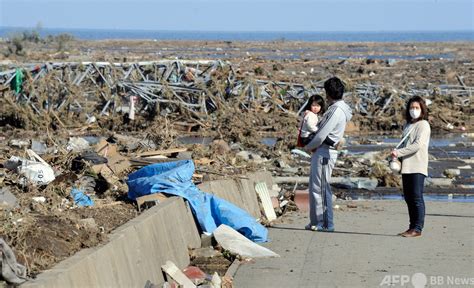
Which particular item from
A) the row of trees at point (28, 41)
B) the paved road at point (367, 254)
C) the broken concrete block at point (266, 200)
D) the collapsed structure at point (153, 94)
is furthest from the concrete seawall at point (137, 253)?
the row of trees at point (28, 41)

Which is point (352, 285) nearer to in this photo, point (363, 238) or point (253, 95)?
point (363, 238)

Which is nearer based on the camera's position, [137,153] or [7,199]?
[7,199]

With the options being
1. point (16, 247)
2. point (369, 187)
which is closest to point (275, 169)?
point (369, 187)

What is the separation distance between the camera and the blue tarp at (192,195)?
11969 mm

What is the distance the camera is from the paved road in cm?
1006

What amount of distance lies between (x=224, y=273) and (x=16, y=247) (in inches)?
125

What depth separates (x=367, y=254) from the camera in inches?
452

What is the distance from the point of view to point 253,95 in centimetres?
3180

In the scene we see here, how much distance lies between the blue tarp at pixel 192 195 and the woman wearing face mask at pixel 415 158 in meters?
1.89

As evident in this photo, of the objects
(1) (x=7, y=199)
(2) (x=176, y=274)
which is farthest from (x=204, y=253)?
(1) (x=7, y=199)

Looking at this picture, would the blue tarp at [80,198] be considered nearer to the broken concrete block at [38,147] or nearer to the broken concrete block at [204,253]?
the broken concrete block at [204,253]

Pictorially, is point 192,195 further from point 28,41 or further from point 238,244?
point 28,41

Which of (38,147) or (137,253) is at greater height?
(137,253)

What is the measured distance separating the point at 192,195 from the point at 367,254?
87.1 inches
